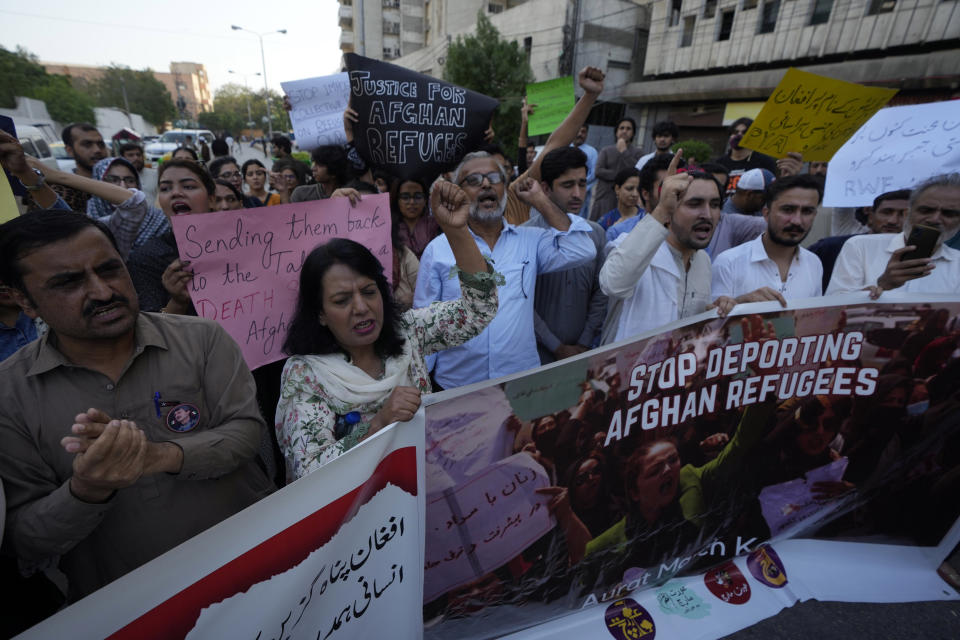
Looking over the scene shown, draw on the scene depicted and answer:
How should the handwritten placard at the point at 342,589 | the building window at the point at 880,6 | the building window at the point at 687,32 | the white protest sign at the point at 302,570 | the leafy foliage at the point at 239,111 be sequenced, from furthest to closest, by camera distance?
the leafy foliage at the point at 239,111 < the building window at the point at 687,32 < the building window at the point at 880,6 < the handwritten placard at the point at 342,589 < the white protest sign at the point at 302,570

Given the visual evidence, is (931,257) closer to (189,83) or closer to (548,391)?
(548,391)

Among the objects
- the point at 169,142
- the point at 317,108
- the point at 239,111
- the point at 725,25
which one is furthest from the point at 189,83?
the point at 317,108

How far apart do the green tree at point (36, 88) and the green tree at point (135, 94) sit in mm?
26449

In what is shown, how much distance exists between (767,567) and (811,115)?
9.79 ft

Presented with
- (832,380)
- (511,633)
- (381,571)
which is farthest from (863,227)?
(381,571)

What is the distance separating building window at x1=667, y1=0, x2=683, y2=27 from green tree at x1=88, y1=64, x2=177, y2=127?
65.2 metres

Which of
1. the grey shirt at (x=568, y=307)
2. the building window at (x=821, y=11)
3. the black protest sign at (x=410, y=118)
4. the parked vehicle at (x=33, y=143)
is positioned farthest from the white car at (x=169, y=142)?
the grey shirt at (x=568, y=307)

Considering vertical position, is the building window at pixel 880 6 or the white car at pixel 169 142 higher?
the building window at pixel 880 6

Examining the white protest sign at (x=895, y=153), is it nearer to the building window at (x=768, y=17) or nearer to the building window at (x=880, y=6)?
the building window at (x=880, y=6)

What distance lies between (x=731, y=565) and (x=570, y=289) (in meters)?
1.63

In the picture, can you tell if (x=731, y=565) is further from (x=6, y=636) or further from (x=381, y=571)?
(x=6, y=636)

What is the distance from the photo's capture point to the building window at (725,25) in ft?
60.6

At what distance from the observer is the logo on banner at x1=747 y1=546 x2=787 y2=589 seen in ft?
7.20

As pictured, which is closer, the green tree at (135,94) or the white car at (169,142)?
the white car at (169,142)
